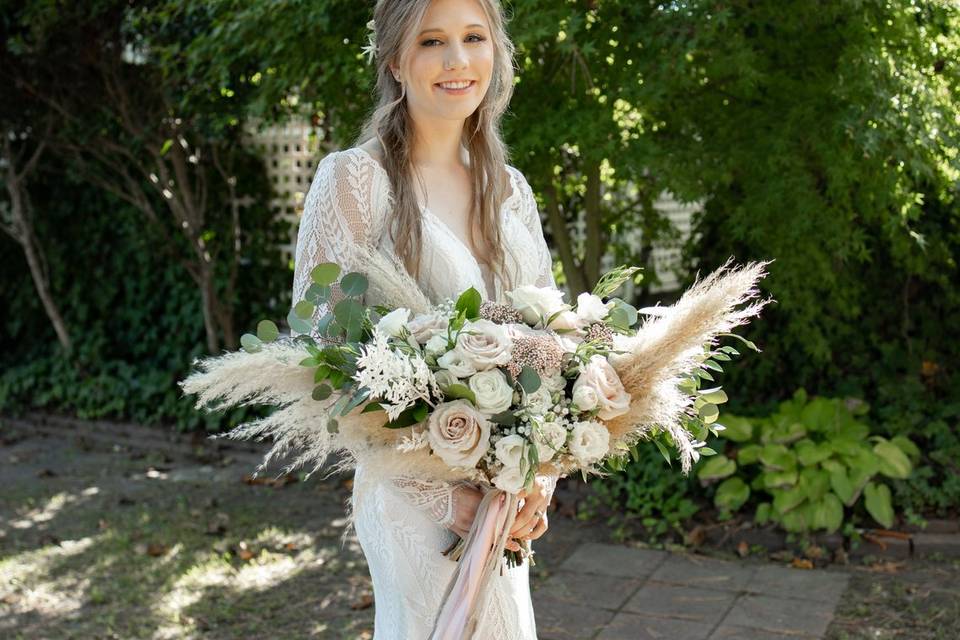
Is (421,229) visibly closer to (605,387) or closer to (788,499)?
(605,387)

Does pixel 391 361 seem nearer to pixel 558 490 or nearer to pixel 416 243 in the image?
pixel 416 243

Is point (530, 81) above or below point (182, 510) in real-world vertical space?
above

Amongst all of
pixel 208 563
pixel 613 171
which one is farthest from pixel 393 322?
pixel 613 171

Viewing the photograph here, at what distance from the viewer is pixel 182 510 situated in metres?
5.96

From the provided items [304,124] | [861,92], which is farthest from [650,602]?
[304,124]

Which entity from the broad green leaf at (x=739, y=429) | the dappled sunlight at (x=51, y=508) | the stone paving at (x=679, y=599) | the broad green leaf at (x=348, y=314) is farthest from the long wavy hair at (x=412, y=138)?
the dappled sunlight at (x=51, y=508)

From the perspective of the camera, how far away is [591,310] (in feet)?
7.58

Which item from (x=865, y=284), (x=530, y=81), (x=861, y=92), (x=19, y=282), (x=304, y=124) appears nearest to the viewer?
(x=861, y=92)

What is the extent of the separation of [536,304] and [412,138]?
0.62 meters

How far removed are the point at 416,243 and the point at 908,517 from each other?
3.48 metres

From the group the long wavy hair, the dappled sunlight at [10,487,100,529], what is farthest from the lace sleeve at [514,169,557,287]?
the dappled sunlight at [10,487,100,529]

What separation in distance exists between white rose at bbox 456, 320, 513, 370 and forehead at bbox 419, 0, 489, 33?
0.77 metres

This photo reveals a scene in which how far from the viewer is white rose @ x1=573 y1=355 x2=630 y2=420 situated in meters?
2.11

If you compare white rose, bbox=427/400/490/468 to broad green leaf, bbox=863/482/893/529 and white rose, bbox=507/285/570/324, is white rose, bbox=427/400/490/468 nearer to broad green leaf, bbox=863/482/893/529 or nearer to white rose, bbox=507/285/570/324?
white rose, bbox=507/285/570/324
